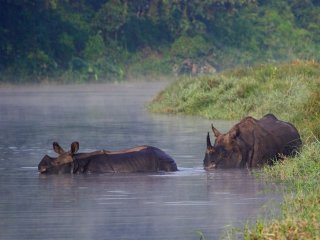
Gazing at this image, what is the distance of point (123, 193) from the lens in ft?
51.8

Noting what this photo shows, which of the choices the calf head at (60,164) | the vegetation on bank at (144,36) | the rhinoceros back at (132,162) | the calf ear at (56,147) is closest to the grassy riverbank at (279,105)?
the rhinoceros back at (132,162)

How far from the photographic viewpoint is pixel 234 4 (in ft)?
240

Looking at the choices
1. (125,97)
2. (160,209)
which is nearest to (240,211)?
(160,209)

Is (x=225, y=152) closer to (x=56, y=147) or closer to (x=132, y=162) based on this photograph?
(x=132, y=162)

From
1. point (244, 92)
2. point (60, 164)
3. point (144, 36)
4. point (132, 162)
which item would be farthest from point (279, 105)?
point (144, 36)

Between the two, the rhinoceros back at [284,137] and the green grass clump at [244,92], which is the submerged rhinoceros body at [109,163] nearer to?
the rhinoceros back at [284,137]

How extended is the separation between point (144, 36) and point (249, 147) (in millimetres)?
50762

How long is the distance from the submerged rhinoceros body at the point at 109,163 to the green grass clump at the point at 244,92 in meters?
7.57

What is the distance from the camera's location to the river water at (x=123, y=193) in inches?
511

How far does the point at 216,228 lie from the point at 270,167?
471 cm

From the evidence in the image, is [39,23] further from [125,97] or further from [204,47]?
[125,97]

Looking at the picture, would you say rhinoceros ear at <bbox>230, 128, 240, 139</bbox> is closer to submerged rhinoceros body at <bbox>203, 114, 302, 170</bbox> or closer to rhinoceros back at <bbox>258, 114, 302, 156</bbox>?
submerged rhinoceros body at <bbox>203, 114, 302, 170</bbox>

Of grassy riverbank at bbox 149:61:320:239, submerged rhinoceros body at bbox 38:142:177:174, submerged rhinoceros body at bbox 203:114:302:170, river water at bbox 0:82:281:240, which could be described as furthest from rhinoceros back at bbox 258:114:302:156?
submerged rhinoceros body at bbox 38:142:177:174

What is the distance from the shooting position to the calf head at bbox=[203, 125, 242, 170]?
18.0m
